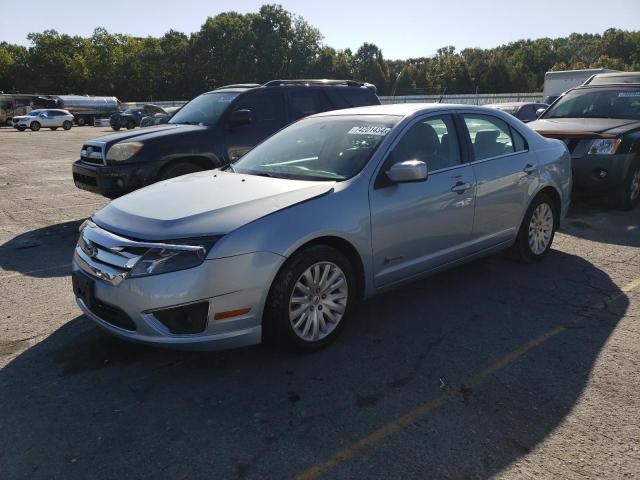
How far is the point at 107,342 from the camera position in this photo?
3.77 meters

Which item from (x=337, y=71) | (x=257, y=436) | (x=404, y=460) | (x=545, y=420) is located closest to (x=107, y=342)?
(x=257, y=436)

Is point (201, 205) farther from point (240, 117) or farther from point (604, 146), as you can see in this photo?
point (604, 146)

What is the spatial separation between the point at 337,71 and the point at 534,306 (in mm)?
92054

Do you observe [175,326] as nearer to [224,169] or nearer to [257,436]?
[257,436]

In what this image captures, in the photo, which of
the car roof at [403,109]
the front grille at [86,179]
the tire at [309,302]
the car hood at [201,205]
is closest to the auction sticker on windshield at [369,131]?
the car roof at [403,109]

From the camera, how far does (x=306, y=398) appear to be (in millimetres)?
3033

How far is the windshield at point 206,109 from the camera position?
7496 millimetres

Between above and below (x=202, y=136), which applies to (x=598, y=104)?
above

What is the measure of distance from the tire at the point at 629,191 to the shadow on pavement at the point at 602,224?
11cm

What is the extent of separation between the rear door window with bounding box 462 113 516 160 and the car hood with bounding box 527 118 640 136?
3230 mm

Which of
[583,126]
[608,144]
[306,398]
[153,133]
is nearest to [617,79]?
[583,126]

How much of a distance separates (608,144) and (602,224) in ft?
4.03

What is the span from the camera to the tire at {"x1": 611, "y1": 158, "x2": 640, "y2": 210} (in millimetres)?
7676

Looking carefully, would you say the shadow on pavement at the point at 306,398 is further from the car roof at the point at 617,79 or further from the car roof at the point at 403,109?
the car roof at the point at 617,79
